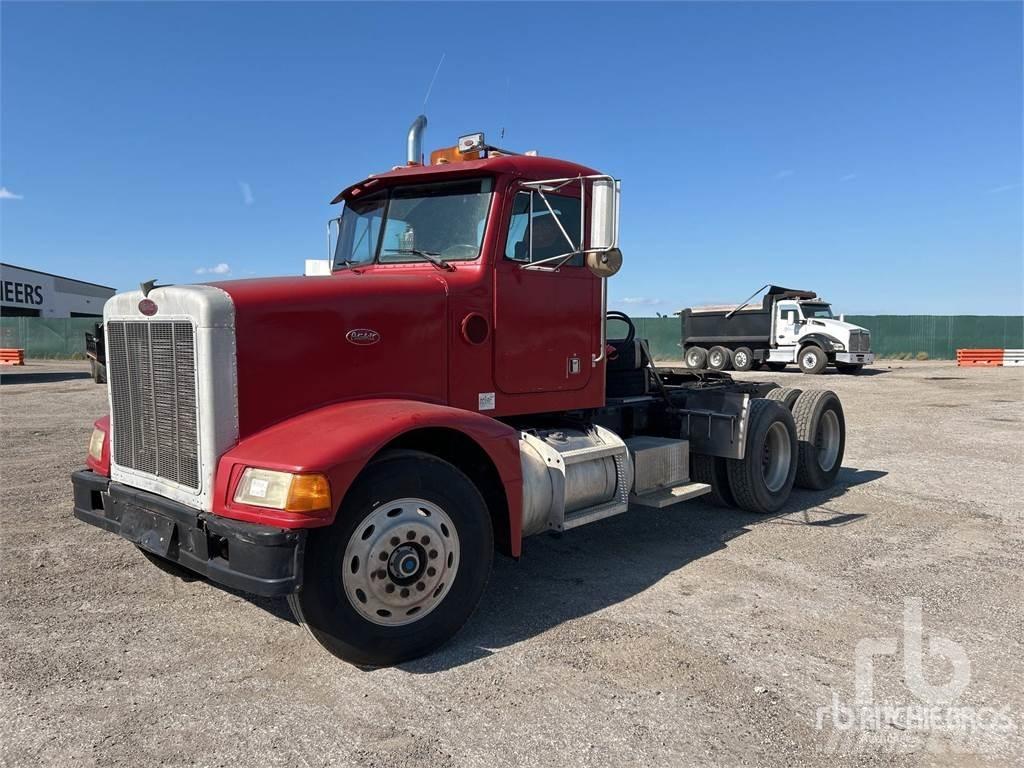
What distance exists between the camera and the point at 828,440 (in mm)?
8000

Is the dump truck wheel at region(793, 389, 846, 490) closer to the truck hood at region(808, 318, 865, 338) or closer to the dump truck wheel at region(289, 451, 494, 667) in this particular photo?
the dump truck wheel at region(289, 451, 494, 667)

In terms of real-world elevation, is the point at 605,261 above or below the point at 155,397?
above

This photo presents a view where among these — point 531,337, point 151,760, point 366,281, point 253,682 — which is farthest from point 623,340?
point 151,760

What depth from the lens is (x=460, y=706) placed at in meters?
3.20

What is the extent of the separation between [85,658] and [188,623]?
554mm

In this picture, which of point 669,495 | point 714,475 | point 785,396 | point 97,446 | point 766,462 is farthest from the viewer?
point 785,396

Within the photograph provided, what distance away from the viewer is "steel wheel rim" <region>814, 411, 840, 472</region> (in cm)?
796

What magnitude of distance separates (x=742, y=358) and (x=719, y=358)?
0.89m

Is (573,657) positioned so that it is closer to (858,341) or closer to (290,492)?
(290,492)

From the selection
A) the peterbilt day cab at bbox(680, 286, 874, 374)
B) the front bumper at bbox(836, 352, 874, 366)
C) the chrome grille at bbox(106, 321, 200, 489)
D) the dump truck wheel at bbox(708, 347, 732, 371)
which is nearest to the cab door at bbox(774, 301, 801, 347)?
the peterbilt day cab at bbox(680, 286, 874, 374)

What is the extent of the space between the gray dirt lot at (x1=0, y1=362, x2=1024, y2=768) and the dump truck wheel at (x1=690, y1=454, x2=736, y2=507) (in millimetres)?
236

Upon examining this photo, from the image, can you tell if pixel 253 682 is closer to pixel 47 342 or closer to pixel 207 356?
pixel 207 356

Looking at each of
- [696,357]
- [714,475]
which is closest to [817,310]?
[696,357]

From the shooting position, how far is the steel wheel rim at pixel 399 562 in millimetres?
3475
